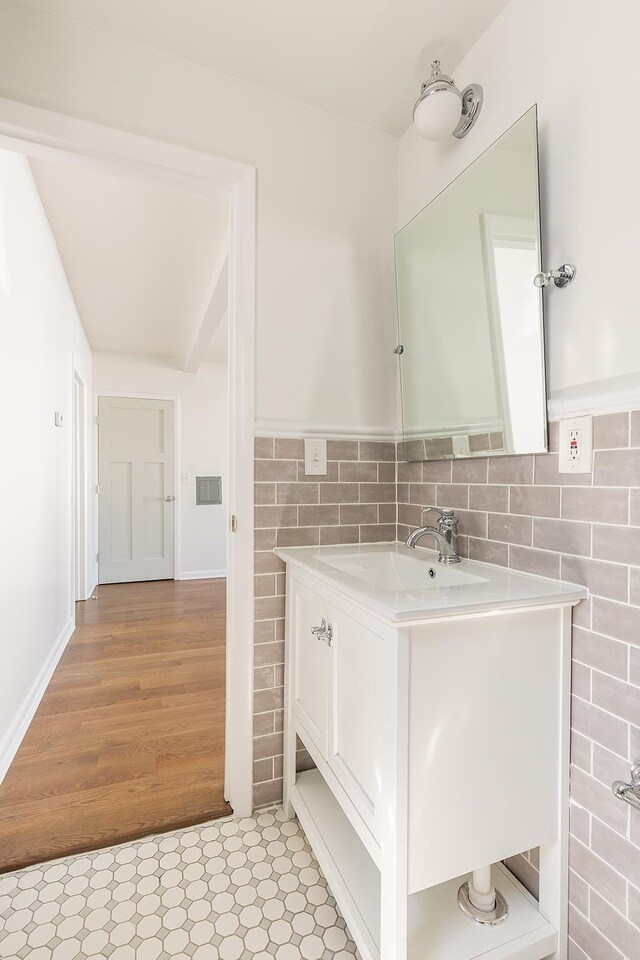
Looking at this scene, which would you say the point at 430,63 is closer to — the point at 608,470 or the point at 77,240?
the point at 608,470

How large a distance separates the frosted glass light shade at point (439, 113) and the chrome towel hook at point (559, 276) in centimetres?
63

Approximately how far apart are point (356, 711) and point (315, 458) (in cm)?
86

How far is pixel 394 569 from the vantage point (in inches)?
61.8

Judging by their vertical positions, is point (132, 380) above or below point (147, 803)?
above

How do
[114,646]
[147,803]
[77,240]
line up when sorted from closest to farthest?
1. [147,803]
2. [77,240]
3. [114,646]

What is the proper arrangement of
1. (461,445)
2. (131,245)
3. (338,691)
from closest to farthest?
(338,691)
(461,445)
(131,245)

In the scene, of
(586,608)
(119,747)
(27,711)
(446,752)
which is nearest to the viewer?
(446,752)

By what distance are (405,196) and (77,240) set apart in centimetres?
200

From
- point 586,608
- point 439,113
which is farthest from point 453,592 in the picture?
point 439,113

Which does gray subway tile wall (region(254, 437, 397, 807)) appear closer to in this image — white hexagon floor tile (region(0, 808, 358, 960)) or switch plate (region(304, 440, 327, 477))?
switch plate (region(304, 440, 327, 477))

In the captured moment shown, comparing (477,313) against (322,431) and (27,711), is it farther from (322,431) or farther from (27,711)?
(27,711)

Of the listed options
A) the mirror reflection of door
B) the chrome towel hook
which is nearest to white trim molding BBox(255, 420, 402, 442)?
the mirror reflection of door

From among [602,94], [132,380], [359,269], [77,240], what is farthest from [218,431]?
[602,94]

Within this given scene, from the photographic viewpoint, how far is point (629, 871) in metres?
0.97
